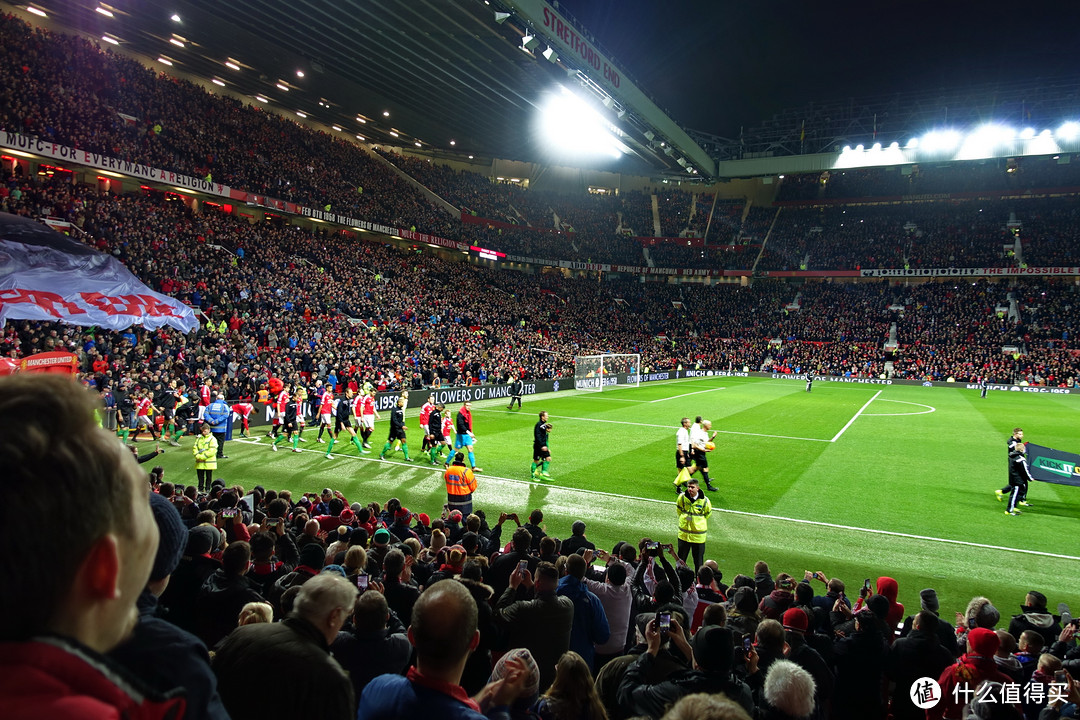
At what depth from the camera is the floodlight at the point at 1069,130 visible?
4897cm

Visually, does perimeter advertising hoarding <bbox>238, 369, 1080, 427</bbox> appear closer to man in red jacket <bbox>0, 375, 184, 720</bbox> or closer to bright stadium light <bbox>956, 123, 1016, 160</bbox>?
bright stadium light <bbox>956, 123, 1016, 160</bbox>

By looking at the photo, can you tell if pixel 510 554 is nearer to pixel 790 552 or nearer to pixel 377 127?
pixel 790 552

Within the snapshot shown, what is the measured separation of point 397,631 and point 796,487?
14287 mm

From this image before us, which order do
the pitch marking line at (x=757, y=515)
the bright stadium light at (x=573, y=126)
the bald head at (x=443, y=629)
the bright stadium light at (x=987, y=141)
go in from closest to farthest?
the bald head at (x=443, y=629) → the pitch marking line at (x=757, y=515) → the bright stadium light at (x=573, y=126) → the bright stadium light at (x=987, y=141)

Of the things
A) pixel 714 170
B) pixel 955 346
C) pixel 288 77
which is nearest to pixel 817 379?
pixel 955 346

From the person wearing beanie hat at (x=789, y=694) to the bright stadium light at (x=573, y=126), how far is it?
39.5 meters

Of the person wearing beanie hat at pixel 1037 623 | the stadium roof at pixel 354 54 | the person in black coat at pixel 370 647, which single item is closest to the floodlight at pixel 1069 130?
the stadium roof at pixel 354 54

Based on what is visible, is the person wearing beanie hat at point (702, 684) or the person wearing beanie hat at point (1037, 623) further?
the person wearing beanie hat at point (1037, 623)

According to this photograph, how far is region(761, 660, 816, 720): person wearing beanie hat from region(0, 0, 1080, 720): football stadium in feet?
0.06

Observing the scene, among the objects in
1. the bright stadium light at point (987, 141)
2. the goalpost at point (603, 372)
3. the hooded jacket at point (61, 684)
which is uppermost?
the bright stadium light at point (987, 141)

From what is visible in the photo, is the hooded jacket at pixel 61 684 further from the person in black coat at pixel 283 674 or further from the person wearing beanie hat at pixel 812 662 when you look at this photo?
the person wearing beanie hat at pixel 812 662

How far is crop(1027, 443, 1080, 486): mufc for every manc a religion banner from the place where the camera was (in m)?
14.1

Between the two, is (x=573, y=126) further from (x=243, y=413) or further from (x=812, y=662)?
(x=812, y=662)

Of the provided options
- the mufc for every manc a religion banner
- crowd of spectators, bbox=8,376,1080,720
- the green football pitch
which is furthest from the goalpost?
crowd of spectators, bbox=8,376,1080,720
